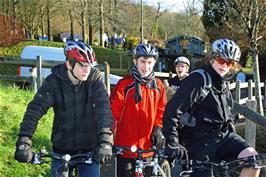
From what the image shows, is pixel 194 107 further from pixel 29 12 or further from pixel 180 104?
pixel 29 12

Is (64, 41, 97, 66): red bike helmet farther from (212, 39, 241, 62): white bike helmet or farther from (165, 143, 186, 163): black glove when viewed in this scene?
(212, 39, 241, 62): white bike helmet

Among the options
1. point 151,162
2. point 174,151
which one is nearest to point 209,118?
point 174,151

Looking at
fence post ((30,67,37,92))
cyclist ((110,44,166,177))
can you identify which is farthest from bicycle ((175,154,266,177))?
fence post ((30,67,37,92))

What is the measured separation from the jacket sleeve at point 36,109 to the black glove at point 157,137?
147cm

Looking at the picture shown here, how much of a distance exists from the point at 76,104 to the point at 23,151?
0.73 m

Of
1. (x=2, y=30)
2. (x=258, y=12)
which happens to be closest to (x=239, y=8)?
(x=258, y=12)

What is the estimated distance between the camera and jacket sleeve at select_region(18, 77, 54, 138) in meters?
3.96

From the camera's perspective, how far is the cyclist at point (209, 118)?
164 inches

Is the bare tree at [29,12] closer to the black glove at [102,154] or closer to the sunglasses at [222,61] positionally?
the sunglasses at [222,61]

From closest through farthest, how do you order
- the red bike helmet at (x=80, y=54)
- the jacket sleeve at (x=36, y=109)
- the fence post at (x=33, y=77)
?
1. the jacket sleeve at (x=36, y=109)
2. the red bike helmet at (x=80, y=54)
3. the fence post at (x=33, y=77)

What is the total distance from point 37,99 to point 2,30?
96.7 feet

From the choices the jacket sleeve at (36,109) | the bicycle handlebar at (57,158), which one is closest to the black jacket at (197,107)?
the bicycle handlebar at (57,158)

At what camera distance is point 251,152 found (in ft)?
13.0

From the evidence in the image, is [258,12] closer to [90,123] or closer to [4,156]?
[4,156]
